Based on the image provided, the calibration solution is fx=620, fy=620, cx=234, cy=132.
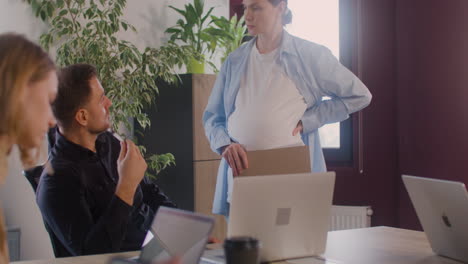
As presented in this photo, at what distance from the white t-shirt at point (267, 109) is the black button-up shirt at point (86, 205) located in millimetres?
695

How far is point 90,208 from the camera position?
7.20ft

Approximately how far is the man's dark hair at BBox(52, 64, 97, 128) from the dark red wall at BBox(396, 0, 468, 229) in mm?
2734

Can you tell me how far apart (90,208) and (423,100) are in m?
2.85

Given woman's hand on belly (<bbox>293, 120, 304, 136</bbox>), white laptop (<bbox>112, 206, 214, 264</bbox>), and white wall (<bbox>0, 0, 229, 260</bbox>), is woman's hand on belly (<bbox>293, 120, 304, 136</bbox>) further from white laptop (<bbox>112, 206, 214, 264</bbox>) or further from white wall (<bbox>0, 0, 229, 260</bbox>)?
white wall (<bbox>0, 0, 229, 260</bbox>)

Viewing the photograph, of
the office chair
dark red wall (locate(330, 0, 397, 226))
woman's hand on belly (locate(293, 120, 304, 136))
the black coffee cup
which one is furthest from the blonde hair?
dark red wall (locate(330, 0, 397, 226))

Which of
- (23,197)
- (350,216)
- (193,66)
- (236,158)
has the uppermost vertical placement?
(193,66)

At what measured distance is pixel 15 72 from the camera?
1.29m

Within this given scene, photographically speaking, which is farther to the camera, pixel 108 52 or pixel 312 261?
pixel 108 52

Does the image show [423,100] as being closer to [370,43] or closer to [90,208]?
[370,43]

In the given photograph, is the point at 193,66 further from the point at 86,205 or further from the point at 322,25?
the point at 86,205

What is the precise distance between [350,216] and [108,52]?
1.99 metres

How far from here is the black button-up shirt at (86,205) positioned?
6.74 feet

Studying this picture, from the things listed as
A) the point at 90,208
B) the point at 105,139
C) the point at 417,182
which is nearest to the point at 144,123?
the point at 105,139

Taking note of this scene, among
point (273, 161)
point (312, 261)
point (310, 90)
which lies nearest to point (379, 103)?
point (310, 90)
